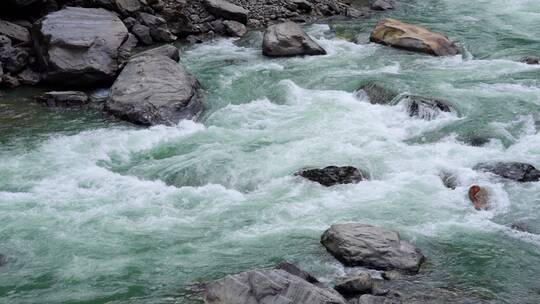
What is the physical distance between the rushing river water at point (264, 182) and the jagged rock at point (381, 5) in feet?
15.8

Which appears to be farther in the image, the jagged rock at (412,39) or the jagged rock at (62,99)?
the jagged rock at (412,39)

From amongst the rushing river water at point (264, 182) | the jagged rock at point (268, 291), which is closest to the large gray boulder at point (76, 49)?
the rushing river water at point (264, 182)

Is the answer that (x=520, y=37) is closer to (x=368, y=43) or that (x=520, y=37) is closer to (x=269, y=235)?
(x=368, y=43)

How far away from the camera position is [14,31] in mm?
14047

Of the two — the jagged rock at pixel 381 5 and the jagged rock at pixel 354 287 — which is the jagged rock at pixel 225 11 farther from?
the jagged rock at pixel 354 287

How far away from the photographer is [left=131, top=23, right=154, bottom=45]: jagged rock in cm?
1552

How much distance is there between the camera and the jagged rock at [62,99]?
40.9 ft

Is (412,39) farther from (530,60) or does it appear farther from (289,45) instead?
(289,45)

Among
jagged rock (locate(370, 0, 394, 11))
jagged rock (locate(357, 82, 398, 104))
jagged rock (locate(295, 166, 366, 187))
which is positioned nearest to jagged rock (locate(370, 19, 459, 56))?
jagged rock (locate(357, 82, 398, 104))

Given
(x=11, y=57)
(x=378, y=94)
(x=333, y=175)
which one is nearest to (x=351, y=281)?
(x=333, y=175)

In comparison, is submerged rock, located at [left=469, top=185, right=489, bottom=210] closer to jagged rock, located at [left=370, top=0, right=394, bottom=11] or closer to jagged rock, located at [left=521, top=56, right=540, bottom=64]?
jagged rock, located at [left=521, top=56, right=540, bottom=64]

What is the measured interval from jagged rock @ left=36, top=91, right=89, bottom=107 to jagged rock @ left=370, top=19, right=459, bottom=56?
701 cm

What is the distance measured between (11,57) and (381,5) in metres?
10.5

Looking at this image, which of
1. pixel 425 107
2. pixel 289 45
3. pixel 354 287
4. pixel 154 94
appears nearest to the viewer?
pixel 354 287
